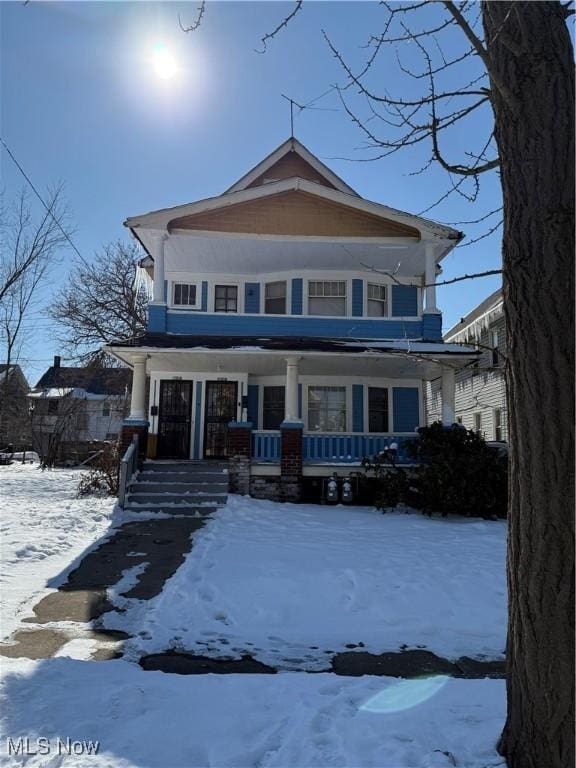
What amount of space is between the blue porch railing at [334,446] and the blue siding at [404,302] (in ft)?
11.4

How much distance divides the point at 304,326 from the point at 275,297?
1242 mm

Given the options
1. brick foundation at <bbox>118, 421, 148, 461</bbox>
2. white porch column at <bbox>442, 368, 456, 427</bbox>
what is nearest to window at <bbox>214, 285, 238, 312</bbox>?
brick foundation at <bbox>118, 421, 148, 461</bbox>

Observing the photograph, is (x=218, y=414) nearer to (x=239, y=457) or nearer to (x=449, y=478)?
(x=239, y=457)

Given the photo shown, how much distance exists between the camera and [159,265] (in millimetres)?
12500

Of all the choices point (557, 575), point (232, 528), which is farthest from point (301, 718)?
point (232, 528)

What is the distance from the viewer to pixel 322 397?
13.8 meters

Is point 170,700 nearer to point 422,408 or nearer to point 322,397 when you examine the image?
point 322,397

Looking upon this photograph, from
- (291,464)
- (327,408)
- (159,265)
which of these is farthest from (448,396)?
(159,265)

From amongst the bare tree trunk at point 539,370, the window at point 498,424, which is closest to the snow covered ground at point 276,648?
the bare tree trunk at point 539,370

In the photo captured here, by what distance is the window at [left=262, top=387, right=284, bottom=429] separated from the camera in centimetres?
1362

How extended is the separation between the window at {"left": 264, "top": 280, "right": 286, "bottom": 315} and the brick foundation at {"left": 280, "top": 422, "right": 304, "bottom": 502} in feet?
12.1

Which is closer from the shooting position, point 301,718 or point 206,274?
point 301,718

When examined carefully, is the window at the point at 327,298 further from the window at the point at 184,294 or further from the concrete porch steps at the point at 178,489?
the concrete porch steps at the point at 178,489

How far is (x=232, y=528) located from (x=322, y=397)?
605 centimetres
